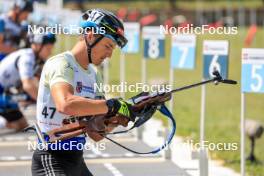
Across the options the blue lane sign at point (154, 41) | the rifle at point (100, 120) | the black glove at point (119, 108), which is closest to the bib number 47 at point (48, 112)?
the rifle at point (100, 120)

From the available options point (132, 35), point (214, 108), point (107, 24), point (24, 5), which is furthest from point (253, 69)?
point (214, 108)

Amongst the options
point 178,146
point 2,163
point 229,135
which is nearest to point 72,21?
point 229,135

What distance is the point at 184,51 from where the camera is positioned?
12.7 meters

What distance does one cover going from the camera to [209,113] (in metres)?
20.4

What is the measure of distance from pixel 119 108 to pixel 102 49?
575 millimetres

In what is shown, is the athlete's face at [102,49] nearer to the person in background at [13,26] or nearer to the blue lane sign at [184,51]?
the blue lane sign at [184,51]

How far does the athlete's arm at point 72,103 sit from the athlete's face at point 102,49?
43 cm

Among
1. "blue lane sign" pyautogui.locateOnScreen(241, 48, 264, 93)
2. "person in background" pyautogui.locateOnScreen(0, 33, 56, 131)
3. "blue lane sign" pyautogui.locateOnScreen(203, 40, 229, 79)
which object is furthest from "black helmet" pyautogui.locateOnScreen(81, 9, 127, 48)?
"person in background" pyautogui.locateOnScreen(0, 33, 56, 131)

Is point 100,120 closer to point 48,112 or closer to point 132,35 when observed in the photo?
point 48,112

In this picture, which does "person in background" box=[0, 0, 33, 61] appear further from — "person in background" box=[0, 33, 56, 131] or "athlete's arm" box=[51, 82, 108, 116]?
"athlete's arm" box=[51, 82, 108, 116]

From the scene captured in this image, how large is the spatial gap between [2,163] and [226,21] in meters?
54.4

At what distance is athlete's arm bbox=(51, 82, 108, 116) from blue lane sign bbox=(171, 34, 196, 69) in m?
6.07

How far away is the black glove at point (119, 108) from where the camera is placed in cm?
658

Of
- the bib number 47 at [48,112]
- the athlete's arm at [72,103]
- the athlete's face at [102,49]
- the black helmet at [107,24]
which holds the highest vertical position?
the black helmet at [107,24]
